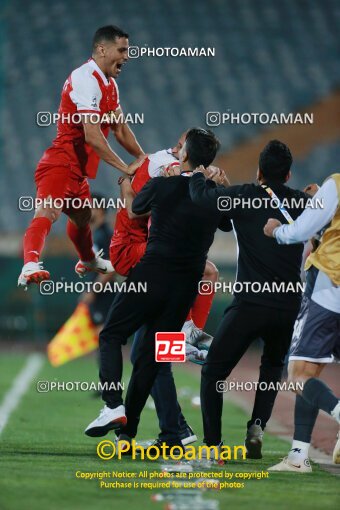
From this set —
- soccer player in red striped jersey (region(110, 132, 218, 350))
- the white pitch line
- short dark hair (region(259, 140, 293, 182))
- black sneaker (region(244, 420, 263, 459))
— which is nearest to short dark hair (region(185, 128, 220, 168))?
soccer player in red striped jersey (region(110, 132, 218, 350))

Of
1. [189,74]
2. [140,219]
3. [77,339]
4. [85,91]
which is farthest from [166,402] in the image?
[189,74]

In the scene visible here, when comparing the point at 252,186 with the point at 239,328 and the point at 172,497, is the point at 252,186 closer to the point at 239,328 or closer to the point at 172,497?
the point at 239,328

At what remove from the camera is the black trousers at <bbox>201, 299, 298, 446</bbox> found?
16.9 feet

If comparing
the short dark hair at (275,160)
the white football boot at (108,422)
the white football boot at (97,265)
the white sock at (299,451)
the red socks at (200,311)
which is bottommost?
the white sock at (299,451)

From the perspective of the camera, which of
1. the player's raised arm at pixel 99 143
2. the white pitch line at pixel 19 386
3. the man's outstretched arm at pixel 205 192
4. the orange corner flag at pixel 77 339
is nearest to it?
the man's outstretched arm at pixel 205 192

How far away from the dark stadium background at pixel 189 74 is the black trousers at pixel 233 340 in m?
9.62

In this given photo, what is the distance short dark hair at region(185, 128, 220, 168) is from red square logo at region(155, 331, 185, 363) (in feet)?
2.81

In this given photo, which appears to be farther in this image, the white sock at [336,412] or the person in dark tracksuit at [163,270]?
the person in dark tracksuit at [163,270]

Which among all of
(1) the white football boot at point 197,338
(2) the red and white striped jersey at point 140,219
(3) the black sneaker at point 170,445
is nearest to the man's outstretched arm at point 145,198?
(2) the red and white striped jersey at point 140,219

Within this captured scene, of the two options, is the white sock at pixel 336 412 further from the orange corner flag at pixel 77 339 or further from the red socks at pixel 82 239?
the orange corner flag at pixel 77 339

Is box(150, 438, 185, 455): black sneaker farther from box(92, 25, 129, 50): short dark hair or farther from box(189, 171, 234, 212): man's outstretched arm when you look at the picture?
box(92, 25, 129, 50): short dark hair

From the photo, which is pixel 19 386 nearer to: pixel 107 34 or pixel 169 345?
pixel 169 345

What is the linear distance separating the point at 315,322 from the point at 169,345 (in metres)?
0.76

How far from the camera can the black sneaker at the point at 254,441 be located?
18.1 ft
